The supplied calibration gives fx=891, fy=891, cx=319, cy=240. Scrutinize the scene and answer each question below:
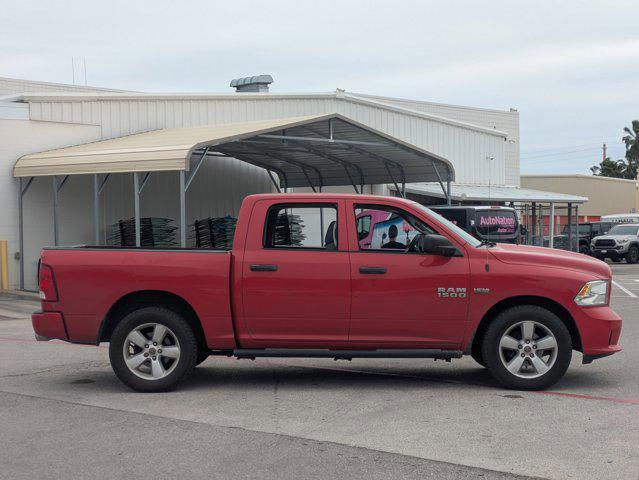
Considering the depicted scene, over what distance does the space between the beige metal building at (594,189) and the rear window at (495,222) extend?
40003 millimetres

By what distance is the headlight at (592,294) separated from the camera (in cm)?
836

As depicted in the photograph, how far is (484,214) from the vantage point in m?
20.9

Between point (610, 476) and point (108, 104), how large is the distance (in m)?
19.9

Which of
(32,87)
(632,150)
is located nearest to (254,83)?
(32,87)

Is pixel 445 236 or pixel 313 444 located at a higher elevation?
pixel 445 236

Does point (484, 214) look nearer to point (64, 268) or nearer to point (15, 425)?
point (64, 268)

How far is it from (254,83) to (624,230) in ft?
59.7

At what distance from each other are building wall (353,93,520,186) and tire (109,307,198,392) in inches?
1303

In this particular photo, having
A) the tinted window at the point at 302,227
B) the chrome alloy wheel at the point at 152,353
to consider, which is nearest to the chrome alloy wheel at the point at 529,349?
the tinted window at the point at 302,227

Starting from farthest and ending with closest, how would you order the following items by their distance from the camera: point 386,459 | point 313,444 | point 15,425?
point 15,425 < point 313,444 < point 386,459

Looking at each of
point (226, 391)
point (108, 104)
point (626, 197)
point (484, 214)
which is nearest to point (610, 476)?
point (226, 391)

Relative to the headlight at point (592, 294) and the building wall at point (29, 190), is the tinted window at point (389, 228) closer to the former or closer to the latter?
the headlight at point (592, 294)

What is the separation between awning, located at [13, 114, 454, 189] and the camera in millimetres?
18578

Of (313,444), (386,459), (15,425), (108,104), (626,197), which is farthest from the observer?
(626,197)
